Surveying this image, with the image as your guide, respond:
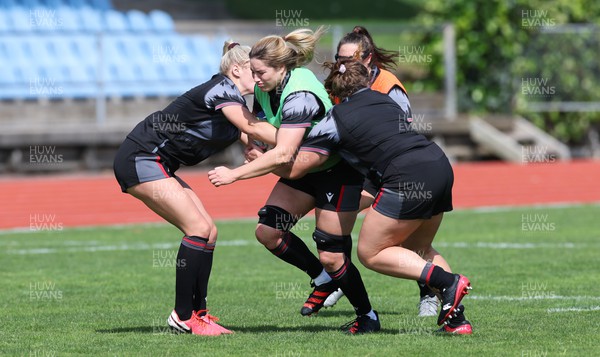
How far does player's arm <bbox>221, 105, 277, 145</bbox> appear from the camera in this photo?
7.01 m

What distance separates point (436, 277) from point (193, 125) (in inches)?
72.3

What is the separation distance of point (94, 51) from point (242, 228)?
26.2 ft

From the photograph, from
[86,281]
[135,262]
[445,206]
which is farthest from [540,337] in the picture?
[135,262]

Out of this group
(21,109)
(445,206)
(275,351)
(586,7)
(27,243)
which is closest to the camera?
(275,351)

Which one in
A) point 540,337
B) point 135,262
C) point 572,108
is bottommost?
point 572,108

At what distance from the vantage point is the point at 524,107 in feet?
82.0

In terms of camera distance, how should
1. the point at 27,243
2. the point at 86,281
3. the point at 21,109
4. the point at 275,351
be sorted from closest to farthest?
the point at 275,351 → the point at 86,281 → the point at 27,243 → the point at 21,109

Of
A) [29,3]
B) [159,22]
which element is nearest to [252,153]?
[159,22]

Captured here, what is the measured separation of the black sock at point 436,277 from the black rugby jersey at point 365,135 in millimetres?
653

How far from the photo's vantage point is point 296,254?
812 centimetres

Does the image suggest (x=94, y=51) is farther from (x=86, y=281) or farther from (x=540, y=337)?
(x=540, y=337)

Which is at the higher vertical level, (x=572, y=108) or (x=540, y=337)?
(x=540, y=337)

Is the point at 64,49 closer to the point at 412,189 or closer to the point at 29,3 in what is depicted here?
the point at 29,3

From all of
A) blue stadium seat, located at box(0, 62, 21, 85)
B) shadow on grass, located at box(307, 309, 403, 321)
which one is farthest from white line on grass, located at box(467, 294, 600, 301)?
blue stadium seat, located at box(0, 62, 21, 85)
